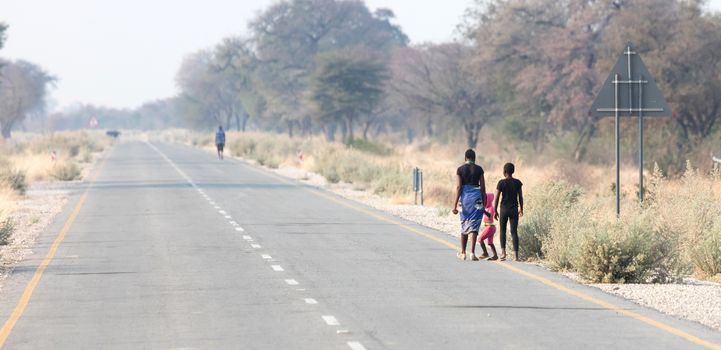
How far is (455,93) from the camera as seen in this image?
76.5m

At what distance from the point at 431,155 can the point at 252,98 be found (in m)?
42.3

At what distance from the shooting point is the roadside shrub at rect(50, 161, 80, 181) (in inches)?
1982

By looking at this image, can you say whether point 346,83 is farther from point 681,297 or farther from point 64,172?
point 681,297

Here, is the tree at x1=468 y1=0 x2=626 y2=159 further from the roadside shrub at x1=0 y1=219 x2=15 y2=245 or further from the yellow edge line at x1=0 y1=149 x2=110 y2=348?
the roadside shrub at x1=0 y1=219 x2=15 y2=245

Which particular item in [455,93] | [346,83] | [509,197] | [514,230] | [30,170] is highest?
[346,83]

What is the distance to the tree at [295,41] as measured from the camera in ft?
341

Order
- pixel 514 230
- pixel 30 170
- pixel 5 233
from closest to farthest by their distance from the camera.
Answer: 1. pixel 514 230
2. pixel 5 233
3. pixel 30 170

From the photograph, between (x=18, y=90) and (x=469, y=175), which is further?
(x=18, y=90)

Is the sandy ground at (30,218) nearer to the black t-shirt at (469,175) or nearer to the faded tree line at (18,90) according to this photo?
the black t-shirt at (469,175)

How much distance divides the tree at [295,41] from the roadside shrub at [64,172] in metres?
49.2

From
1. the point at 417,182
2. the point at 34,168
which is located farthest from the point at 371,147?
the point at 417,182

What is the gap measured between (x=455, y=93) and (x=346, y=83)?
11624 millimetres

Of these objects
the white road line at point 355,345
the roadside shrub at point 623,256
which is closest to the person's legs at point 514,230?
the roadside shrub at point 623,256

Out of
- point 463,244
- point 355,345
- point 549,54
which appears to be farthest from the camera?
point 549,54
